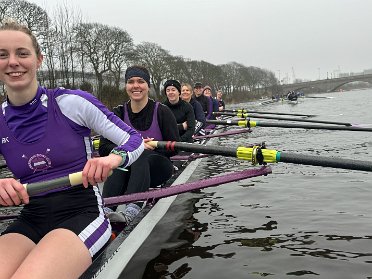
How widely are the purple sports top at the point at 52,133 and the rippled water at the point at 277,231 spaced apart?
1.36 meters

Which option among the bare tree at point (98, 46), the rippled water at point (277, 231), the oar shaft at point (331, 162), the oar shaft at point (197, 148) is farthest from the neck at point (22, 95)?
the bare tree at point (98, 46)

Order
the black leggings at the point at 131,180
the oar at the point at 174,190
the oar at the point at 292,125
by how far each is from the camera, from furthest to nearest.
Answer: the oar at the point at 292,125 → the black leggings at the point at 131,180 → the oar at the point at 174,190

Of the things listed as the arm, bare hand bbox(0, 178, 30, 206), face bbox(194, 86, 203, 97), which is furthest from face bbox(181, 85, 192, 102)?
bare hand bbox(0, 178, 30, 206)

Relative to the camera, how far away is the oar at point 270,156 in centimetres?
350

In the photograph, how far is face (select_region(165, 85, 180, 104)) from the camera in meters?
7.68

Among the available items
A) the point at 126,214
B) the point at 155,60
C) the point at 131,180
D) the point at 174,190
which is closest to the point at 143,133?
the point at 131,180

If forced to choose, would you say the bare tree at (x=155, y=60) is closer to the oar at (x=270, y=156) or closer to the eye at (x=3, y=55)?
the oar at (x=270, y=156)

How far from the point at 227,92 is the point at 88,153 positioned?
82.8 meters

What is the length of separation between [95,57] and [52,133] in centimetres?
3663

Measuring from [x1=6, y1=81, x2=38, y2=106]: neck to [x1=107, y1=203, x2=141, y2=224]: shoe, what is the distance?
54.4 inches

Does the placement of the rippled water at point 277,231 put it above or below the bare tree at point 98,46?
below

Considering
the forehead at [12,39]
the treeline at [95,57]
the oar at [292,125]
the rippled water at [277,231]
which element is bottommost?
the rippled water at [277,231]

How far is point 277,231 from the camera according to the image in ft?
14.2

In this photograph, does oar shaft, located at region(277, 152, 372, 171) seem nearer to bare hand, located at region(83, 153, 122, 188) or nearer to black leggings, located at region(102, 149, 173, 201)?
black leggings, located at region(102, 149, 173, 201)
